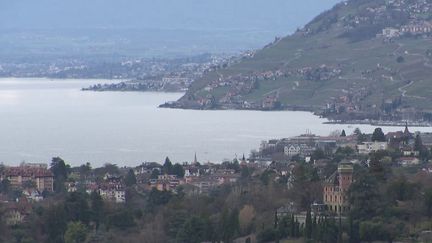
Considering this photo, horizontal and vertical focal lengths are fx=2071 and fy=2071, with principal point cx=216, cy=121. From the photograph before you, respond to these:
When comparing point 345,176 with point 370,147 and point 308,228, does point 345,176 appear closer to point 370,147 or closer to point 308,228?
point 308,228

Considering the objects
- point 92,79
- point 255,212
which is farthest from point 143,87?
point 255,212

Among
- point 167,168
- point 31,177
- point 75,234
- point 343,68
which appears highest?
point 343,68

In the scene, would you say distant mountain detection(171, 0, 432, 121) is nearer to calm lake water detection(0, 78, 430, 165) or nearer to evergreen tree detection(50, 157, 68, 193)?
calm lake water detection(0, 78, 430, 165)

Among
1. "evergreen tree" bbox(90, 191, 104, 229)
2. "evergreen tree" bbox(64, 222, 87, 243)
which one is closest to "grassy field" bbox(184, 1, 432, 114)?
"evergreen tree" bbox(90, 191, 104, 229)

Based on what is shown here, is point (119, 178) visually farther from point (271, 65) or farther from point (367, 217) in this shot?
point (271, 65)

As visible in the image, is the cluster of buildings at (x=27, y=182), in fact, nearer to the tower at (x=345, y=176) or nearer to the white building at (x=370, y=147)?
the tower at (x=345, y=176)

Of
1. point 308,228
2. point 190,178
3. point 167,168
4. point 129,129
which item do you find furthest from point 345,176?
point 129,129
